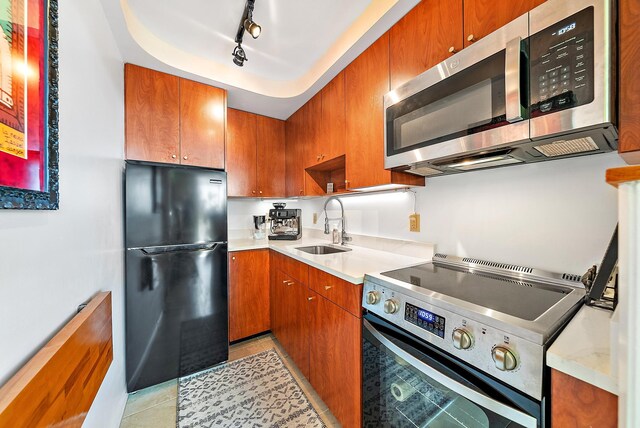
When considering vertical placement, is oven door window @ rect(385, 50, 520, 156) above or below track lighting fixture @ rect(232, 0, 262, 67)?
below

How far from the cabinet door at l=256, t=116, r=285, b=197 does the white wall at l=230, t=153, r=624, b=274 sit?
→ 1.53 metres

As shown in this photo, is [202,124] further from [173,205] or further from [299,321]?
[299,321]

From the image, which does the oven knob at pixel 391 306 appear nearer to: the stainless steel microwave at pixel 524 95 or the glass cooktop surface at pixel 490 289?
the glass cooktop surface at pixel 490 289

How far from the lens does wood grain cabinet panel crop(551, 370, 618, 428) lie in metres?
0.50

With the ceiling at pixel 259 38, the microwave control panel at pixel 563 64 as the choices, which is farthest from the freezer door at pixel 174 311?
the microwave control panel at pixel 563 64

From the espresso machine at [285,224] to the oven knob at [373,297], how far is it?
1.56m

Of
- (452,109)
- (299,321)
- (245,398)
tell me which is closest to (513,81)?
(452,109)

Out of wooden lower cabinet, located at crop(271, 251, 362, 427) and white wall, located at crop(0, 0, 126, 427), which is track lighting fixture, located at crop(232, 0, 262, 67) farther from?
wooden lower cabinet, located at crop(271, 251, 362, 427)

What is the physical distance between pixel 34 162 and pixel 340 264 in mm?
1281

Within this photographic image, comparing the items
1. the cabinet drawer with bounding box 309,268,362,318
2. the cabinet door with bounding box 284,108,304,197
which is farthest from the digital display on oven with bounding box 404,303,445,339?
the cabinet door with bounding box 284,108,304,197

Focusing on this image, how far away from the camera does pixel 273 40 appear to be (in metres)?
1.71

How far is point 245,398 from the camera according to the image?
62.6 inches

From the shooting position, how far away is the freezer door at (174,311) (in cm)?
163

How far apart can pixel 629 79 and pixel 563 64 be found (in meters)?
0.17
